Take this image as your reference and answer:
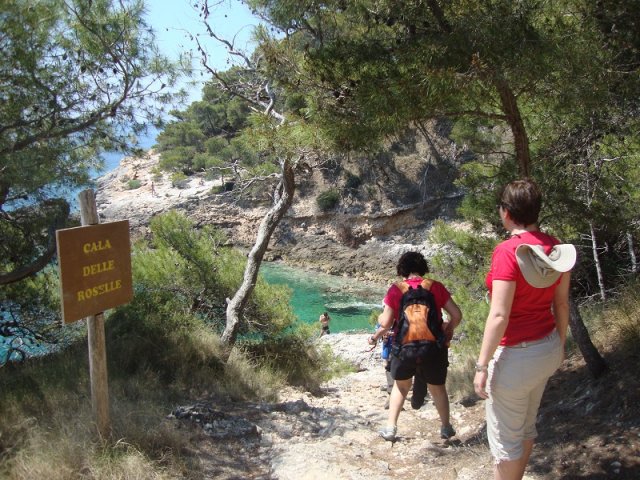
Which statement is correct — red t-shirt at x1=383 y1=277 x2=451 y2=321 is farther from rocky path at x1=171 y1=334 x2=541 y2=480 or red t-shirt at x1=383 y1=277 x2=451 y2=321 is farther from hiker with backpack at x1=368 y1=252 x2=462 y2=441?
rocky path at x1=171 y1=334 x2=541 y2=480

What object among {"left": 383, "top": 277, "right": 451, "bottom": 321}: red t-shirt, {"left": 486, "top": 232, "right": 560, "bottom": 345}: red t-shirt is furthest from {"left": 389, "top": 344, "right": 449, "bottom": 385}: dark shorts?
{"left": 486, "top": 232, "right": 560, "bottom": 345}: red t-shirt

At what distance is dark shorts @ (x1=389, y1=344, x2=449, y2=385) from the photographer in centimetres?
365

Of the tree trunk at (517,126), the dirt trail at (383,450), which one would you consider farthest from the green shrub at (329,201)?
the tree trunk at (517,126)

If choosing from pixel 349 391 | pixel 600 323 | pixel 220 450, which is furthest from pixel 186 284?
pixel 600 323

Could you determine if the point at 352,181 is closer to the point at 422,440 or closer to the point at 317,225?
the point at 317,225

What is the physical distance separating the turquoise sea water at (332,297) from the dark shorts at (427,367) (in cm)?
1455

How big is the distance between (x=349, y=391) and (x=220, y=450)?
11.8ft

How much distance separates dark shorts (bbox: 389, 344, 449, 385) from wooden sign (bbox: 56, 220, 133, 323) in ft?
5.86

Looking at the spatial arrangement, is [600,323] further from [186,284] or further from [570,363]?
[186,284]

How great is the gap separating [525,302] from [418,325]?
3.97ft

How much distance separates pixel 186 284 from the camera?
25.6 ft

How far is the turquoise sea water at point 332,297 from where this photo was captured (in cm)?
2025

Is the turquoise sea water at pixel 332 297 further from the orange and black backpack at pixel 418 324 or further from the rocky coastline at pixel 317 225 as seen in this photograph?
the orange and black backpack at pixel 418 324

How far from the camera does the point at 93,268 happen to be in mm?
3256
